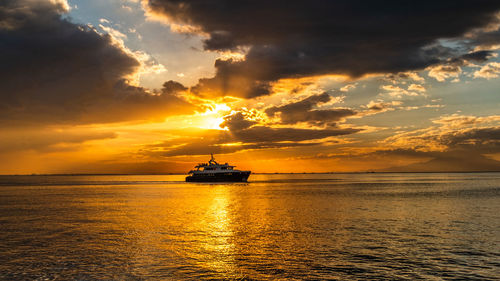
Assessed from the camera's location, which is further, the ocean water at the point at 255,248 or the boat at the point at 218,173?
the boat at the point at 218,173

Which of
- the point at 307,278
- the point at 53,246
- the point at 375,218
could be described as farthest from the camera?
the point at 375,218

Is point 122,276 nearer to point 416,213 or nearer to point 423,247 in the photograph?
point 423,247

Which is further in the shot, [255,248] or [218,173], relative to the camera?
[218,173]

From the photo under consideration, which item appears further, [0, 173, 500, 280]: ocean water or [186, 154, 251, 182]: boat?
[186, 154, 251, 182]: boat

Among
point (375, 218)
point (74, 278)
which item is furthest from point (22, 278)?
point (375, 218)

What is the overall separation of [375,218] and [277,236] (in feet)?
55.2

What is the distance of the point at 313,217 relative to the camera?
156 ft

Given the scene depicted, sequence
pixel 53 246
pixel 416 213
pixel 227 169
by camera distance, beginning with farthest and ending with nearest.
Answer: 1. pixel 227 169
2. pixel 416 213
3. pixel 53 246

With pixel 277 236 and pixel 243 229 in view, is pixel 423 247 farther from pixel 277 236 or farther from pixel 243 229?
pixel 243 229

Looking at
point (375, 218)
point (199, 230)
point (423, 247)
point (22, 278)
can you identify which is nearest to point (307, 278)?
point (423, 247)

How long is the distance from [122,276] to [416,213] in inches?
1624

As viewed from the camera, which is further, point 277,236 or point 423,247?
point 277,236

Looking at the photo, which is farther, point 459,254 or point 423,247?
point 423,247

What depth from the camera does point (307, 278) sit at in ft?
68.5
